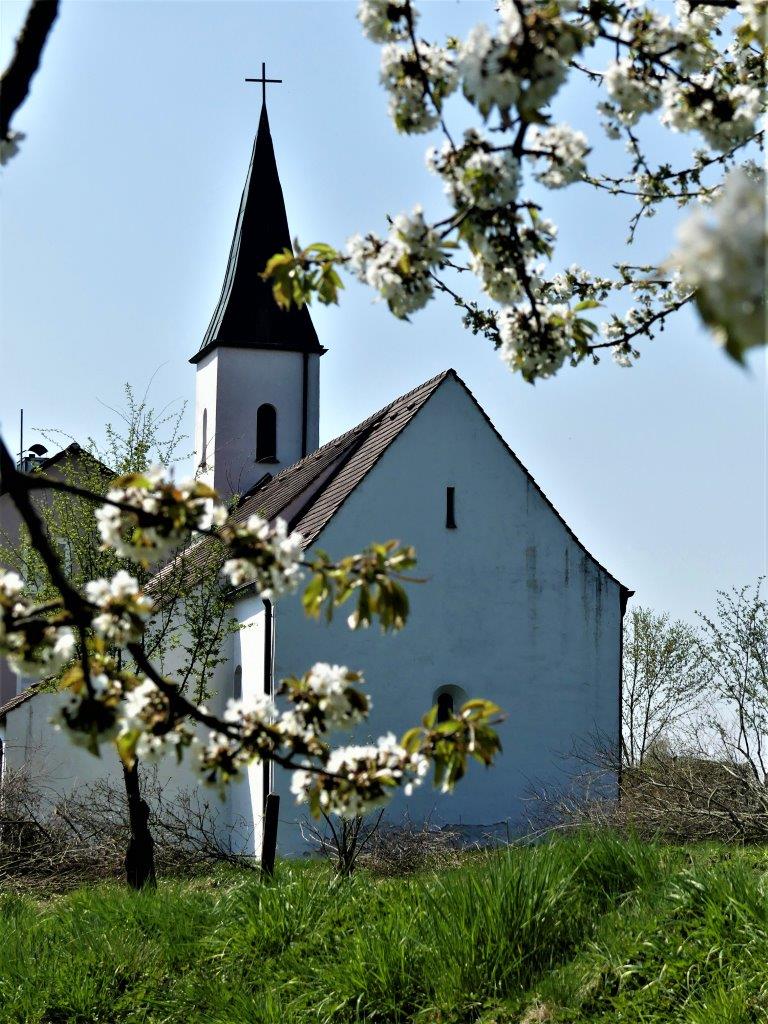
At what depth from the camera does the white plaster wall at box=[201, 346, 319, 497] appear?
32.1 meters

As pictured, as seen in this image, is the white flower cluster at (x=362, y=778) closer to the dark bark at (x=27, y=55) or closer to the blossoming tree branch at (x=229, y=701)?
the blossoming tree branch at (x=229, y=701)

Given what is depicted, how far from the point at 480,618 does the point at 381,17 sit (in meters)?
17.6

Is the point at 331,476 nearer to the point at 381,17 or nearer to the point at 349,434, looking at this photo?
the point at 349,434

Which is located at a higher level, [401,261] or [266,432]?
[266,432]

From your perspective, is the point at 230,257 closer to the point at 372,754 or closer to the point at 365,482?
the point at 365,482

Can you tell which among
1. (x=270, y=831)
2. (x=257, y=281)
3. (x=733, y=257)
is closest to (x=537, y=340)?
(x=733, y=257)

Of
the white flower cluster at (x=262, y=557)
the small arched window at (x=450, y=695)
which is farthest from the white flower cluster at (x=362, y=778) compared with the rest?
the small arched window at (x=450, y=695)

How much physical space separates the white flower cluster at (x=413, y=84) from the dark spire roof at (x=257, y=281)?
27.4 m

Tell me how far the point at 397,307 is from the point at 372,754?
4.99 ft

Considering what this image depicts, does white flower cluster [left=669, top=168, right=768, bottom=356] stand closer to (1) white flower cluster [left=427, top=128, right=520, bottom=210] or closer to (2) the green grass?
(1) white flower cluster [left=427, top=128, right=520, bottom=210]

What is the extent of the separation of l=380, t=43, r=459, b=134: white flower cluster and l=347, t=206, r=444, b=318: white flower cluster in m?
0.37

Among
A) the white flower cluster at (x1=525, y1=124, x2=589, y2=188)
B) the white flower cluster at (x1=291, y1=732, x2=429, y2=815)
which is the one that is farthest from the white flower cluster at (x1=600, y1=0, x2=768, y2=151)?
the white flower cluster at (x1=291, y1=732, x2=429, y2=815)

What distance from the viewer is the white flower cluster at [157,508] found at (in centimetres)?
400

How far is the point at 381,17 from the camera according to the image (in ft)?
14.8
